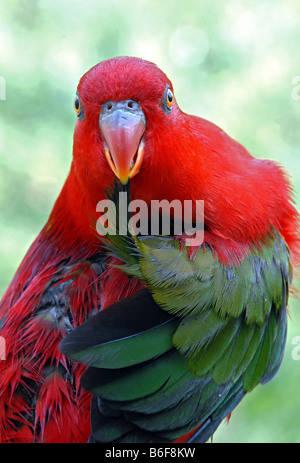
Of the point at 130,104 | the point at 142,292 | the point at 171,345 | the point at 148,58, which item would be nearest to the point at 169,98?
the point at 130,104

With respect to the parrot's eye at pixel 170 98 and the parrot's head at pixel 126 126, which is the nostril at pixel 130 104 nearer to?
the parrot's head at pixel 126 126

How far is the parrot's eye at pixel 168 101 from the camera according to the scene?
1467mm

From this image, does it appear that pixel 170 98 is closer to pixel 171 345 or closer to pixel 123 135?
pixel 123 135

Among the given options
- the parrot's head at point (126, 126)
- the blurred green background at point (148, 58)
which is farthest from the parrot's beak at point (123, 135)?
the blurred green background at point (148, 58)

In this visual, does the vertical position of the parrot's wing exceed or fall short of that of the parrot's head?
it falls short

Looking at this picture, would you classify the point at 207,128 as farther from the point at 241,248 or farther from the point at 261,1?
the point at 261,1

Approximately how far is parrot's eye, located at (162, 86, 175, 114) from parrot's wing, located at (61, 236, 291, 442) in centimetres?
33

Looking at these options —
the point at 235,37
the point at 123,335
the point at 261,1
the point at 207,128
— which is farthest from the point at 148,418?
the point at 261,1

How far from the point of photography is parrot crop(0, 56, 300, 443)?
54.9 inches

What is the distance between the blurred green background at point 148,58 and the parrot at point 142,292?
1.64m

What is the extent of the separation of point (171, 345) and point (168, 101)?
2.00 feet

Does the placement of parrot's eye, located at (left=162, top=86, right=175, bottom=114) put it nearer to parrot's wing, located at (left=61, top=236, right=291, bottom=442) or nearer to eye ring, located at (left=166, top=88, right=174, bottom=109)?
eye ring, located at (left=166, top=88, right=174, bottom=109)

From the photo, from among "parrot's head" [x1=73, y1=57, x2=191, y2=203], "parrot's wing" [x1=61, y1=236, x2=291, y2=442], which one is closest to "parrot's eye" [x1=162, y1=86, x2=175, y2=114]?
"parrot's head" [x1=73, y1=57, x2=191, y2=203]

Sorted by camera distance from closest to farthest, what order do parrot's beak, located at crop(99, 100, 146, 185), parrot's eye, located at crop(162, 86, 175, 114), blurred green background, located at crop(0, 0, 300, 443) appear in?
parrot's beak, located at crop(99, 100, 146, 185) → parrot's eye, located at crop(162, 86, 175, 114) → blurred green background, located at crop(0, 0, 300, 443)
